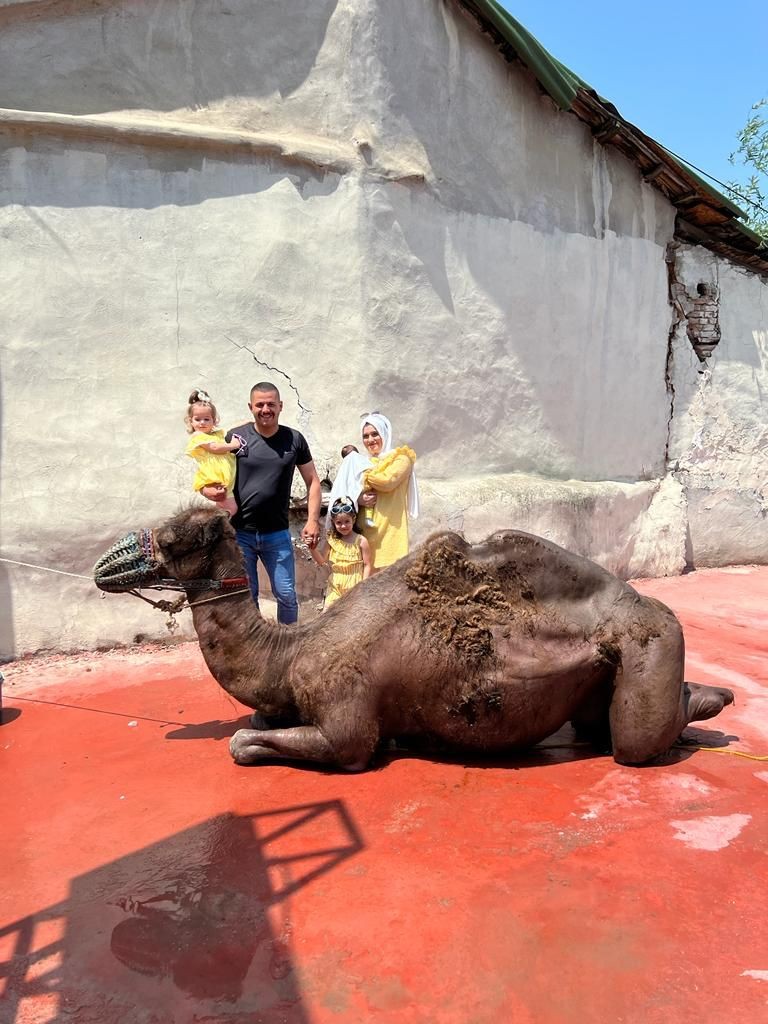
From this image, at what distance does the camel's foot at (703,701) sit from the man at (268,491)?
2.50 m

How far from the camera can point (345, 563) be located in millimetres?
5309

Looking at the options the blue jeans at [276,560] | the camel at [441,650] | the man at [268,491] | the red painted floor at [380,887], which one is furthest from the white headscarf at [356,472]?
the red painted floor at [380,887]

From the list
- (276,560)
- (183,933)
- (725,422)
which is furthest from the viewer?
(725,422)

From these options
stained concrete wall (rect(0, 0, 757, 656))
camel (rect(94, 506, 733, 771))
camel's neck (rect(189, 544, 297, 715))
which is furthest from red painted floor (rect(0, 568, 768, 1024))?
stained concrete wall (rect(0, 0, 757, 656))

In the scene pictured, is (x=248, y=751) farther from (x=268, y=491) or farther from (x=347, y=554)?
(x=347, y=554)

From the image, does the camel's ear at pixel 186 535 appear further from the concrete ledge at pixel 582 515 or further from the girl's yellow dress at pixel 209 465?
the concrete ledge at pixel 582 515

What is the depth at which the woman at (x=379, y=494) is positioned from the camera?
5266 millimetres

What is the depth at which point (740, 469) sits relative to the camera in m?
10.4

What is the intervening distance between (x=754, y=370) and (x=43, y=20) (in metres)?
9.62

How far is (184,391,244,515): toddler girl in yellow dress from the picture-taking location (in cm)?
453

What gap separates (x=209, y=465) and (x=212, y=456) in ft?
0.26

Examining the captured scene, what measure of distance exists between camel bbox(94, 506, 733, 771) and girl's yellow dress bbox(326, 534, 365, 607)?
4.74 ft

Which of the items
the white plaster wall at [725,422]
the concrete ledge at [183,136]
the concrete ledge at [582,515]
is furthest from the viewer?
the white plaster wall at [725,422]

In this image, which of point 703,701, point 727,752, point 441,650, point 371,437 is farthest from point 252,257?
point 727,752
